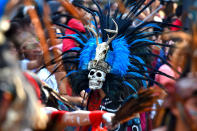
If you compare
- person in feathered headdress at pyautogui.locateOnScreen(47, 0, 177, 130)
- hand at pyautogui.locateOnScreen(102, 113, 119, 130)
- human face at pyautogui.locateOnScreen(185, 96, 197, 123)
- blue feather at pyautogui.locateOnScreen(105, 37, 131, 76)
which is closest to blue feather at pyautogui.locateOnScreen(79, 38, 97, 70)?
person in feathered headdress at pyautogui.locateOnScreen(47, 0, 177, 130)

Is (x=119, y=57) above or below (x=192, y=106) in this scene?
above

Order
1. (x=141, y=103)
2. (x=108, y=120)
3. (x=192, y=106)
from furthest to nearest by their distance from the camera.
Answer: (x=108, y=120)
(x=141, y=103)
(x=192, y=106)

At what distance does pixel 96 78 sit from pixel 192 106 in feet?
6.56

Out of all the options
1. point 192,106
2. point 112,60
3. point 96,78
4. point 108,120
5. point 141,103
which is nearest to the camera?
point 192,106

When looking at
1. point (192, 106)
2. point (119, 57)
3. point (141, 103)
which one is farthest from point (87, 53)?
point (192, 106)

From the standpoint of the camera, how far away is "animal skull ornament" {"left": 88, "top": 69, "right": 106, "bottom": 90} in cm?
411

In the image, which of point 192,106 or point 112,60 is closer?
point 192,106

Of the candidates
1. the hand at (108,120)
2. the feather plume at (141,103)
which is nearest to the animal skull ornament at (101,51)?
the hand at (108,120)

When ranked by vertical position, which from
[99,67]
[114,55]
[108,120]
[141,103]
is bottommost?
[108,120]

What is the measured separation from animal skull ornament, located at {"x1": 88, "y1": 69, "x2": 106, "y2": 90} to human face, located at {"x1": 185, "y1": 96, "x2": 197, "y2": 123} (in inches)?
76.9

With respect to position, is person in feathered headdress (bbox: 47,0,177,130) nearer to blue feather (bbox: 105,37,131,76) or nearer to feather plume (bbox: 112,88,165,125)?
blue feather (bbox: 105,37,131,76)

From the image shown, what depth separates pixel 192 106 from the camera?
2.19m

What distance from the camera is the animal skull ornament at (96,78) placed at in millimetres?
4105

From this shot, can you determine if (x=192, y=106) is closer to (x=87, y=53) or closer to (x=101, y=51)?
(x=101, y=51)
